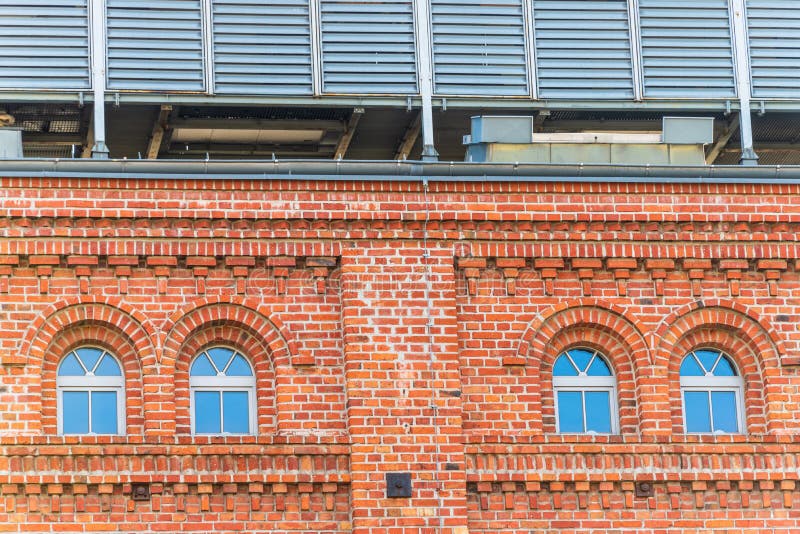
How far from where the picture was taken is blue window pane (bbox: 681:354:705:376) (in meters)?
24.3

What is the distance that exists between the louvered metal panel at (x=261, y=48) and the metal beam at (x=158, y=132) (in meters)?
0.88

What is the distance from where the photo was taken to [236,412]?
23.5 m

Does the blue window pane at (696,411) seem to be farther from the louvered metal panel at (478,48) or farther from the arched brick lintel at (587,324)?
the louvered metal panel at (478,48)

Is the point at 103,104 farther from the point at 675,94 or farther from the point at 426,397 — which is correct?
the point at 675,94

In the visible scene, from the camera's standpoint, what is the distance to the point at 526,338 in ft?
78.2

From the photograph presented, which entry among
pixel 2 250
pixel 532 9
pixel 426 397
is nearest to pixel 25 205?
pixel 2 250

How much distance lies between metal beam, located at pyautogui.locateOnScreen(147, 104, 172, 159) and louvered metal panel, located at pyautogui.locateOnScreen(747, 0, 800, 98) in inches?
289

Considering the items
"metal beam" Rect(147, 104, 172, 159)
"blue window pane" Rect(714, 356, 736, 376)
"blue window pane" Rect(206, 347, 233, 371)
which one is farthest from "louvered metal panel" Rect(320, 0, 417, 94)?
"blue window pane" Rect(714, 356, 736, 376)

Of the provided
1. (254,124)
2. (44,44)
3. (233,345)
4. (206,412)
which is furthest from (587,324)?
(44,44)

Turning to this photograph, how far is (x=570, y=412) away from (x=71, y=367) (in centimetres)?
588

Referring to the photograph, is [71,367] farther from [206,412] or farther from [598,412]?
[598,412]

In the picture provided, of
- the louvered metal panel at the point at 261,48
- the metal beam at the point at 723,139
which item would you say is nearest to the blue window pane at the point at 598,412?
the metal beam at the point at 723,139

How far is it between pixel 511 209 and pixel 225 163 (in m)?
3.44

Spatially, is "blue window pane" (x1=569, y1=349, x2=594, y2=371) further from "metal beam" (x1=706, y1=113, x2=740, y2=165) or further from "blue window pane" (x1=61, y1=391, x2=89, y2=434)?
"blue window pane" (x1=61, y1=391, x2=89, y2=434)
